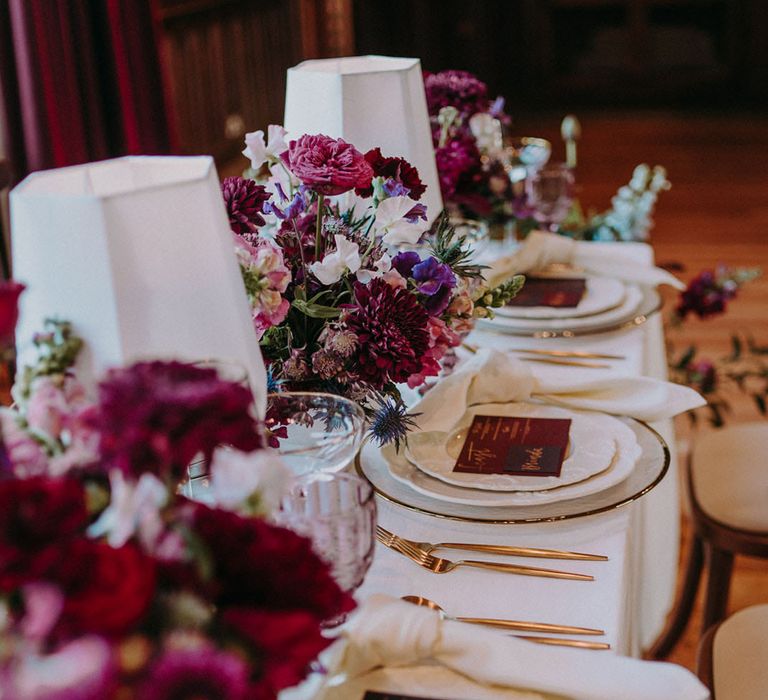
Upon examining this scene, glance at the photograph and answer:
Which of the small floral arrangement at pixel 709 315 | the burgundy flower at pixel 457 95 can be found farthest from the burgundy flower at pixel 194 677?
the small floral arrangement at pixel 709 315

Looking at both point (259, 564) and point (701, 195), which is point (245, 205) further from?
point (701, 195)

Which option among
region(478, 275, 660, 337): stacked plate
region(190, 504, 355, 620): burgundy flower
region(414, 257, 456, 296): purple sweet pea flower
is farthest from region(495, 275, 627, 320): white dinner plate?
region(190, 504, 355, 620): burgundy flower

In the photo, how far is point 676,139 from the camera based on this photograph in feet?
22.9

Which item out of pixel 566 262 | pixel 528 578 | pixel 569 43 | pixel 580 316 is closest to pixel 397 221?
pixel 528 578

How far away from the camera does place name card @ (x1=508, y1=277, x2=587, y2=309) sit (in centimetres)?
164

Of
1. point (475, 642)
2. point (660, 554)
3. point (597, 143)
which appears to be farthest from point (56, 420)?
point (597, 143)

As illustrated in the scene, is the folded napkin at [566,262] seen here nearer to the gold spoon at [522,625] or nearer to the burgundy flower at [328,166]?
the burgundy flower at [328,166]

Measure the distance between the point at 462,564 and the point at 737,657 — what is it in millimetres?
540

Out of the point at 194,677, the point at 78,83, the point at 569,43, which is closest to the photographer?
the point at 194,677

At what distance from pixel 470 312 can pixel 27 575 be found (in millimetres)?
705

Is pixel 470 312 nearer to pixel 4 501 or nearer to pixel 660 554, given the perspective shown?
pixel 4 501

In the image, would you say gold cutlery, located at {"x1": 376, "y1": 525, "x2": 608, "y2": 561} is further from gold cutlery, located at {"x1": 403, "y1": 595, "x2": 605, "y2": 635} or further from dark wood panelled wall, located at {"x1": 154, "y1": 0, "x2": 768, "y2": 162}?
dark wood panelled wall, located at {"x1": 154, "y1": 0, "x2": 768, "y2": 162}

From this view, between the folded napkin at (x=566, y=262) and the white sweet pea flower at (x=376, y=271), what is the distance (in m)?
0.65

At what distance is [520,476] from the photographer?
1.07 m
